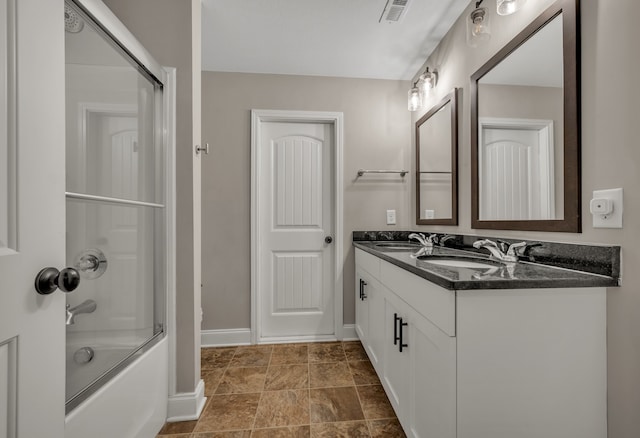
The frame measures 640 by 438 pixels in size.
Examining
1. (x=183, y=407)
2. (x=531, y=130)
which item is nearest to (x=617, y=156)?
(x=531, y=130)

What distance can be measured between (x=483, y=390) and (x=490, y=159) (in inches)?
44.8

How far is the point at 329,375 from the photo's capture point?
182cm

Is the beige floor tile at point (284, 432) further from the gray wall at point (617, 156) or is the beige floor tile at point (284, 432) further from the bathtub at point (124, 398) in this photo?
the gray wall at point (617, 156)

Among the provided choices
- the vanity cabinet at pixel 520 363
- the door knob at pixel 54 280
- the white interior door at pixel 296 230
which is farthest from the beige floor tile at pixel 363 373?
the door knob at pixel 54 280

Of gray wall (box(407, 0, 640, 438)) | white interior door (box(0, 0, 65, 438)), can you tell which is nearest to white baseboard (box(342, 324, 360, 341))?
gray wall (box(407, 0, 640, 438))

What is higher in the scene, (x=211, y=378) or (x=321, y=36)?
(x=321, y=36)

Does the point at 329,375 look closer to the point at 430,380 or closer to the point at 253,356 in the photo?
the point at 253,356

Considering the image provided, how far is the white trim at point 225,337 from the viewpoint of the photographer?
2.28 meters

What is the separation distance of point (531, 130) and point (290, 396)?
183 centimetres

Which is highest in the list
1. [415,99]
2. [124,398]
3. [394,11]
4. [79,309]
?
[394,11]

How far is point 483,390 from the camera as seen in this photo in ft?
2.76

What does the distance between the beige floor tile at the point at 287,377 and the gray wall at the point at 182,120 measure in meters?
0.50

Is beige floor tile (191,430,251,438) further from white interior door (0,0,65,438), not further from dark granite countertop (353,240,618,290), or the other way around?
dark granite countertop (353,240,618,290)

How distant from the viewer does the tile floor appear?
1.35 metres
